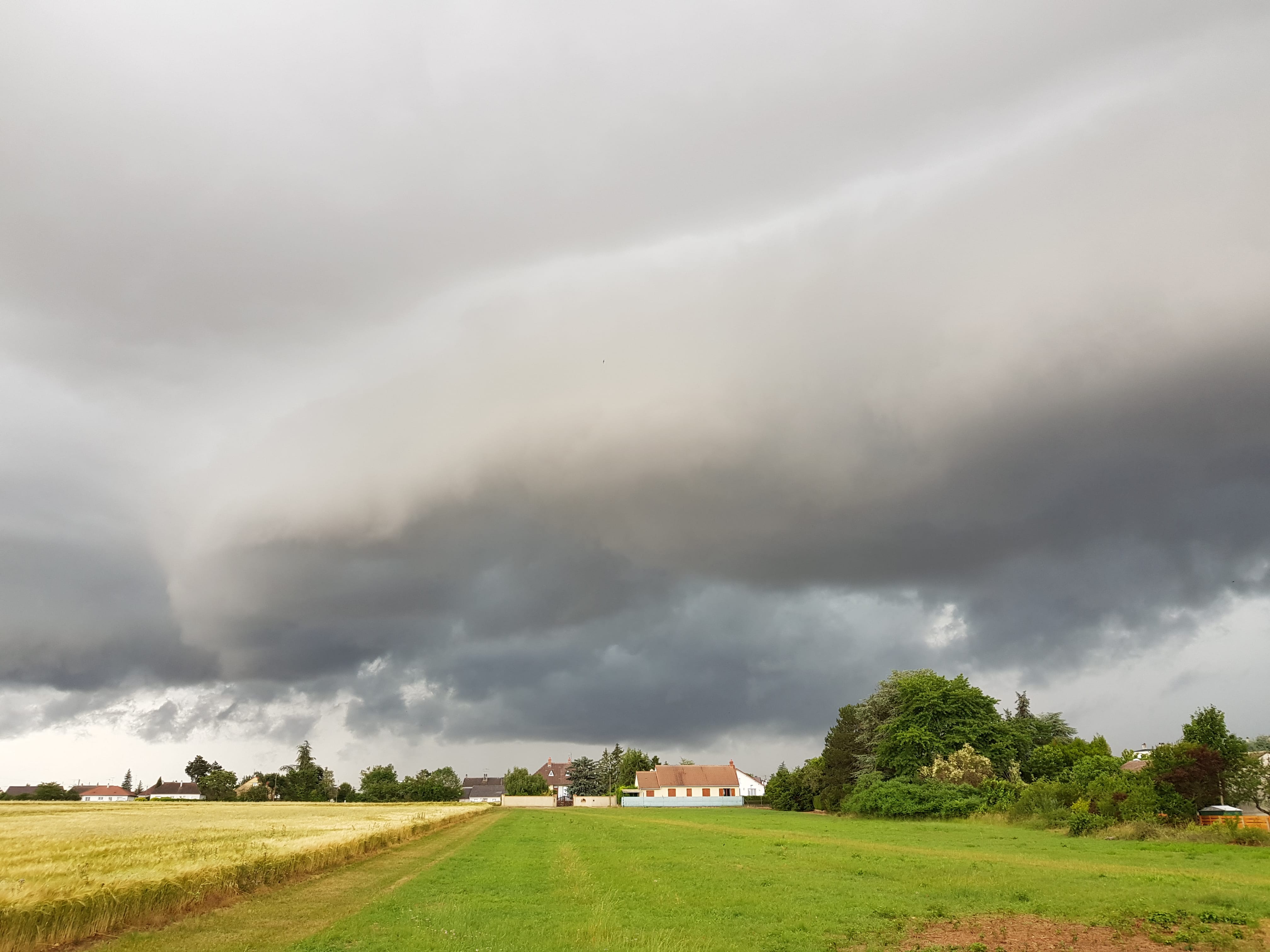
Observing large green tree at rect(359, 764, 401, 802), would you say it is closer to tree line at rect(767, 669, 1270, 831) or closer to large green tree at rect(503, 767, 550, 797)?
large green tree at rect(503, 767, 550, 797)

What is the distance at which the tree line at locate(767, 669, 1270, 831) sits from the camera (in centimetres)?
4222

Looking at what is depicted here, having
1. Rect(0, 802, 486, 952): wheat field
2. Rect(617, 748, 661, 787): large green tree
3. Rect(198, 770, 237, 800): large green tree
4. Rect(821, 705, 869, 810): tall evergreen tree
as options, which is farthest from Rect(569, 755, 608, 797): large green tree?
Rect(0, 802, 486, 952): wheat field

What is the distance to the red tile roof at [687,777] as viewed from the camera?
152 metres

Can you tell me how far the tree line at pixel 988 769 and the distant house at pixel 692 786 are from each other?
36.2m

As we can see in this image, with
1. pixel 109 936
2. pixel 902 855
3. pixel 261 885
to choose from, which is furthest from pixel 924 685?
pixel 109 936

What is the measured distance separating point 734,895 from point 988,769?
55.5 metres

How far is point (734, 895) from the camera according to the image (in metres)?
22.9

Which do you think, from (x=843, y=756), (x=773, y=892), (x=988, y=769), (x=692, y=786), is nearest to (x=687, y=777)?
(x=692, y=786)

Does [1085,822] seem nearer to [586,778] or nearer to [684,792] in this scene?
[684,792]

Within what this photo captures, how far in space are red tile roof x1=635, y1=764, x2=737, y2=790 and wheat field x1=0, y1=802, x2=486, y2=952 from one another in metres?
97.0

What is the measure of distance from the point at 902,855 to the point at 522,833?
31.0 meters

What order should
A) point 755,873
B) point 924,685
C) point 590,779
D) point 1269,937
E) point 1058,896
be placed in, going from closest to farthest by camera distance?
point 1269,937
point 1058,896
point 755,873
point 924,685
point 590,779

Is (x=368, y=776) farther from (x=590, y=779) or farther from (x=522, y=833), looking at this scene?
(x=522, y=833)

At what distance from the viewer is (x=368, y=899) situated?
23938mm
